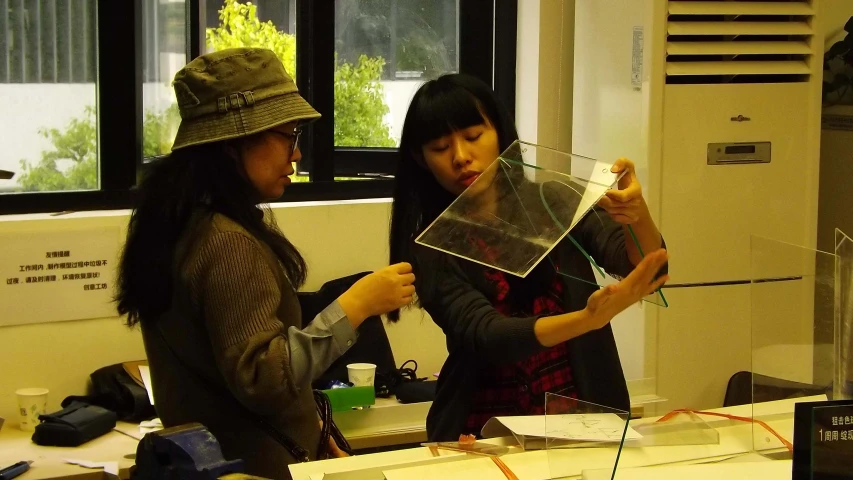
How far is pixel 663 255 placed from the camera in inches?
61.4

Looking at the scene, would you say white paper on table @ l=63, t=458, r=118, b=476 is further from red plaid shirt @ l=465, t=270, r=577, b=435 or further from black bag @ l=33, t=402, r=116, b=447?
red plaid shirt @ l=465, t=270, r=577, b=435

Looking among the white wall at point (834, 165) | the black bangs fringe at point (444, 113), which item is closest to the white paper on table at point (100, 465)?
the black bangs fringe at point (444, 113)

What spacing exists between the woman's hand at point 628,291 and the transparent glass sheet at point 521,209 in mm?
59

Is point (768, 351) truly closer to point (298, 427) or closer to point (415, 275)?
point (415, 275)

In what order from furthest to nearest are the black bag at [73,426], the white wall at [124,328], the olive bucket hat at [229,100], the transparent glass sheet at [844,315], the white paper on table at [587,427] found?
the white wall at [124,328] → the black bag at [73,426] → the olive bucket hat at [229,100] → the transparent glass sheet at [844,315] → the white paper on table at [587,427]

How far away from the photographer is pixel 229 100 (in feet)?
5.48

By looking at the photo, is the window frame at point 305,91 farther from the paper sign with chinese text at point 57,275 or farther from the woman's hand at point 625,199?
the woman's hand at point 625,199

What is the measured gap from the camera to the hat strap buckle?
65.6 inches

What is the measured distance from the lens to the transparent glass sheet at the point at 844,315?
4.74 feet

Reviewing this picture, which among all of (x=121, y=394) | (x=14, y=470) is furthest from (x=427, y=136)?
(x=121, y=394)

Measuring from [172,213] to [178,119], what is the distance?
5.43ft

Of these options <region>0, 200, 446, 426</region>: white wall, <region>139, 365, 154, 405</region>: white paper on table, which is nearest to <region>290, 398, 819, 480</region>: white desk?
<region>139, 365, 154, 405</region>: white paper on table

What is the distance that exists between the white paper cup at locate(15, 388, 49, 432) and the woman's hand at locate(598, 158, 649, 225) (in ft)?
5.86

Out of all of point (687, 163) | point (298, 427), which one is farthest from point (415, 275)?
point (687, 163)
